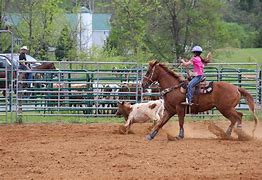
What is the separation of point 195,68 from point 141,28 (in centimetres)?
2484

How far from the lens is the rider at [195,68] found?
623 inches

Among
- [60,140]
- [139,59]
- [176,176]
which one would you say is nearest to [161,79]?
[60,140]

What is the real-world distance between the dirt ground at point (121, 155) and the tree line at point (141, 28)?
2292 cm

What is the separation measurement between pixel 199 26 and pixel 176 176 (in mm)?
32564

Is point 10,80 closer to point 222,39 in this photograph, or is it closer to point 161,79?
point 161,79

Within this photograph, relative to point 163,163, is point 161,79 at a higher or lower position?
higher

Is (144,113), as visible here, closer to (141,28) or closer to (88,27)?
(141,28)

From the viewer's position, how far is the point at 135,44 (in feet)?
135

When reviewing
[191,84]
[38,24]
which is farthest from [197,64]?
[38,24]

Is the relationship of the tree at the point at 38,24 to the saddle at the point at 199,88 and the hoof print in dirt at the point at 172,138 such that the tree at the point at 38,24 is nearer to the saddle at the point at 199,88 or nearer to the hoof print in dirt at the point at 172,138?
the saddle at the point at 199,88

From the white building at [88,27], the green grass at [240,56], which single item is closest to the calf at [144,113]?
the white building at [88,27]

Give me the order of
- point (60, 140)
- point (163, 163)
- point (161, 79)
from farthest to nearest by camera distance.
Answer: point (161, 79) → point (60, 140) → point (163, 163)

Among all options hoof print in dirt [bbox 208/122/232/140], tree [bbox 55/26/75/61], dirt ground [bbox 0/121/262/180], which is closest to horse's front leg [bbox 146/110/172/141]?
dirt ground [bbox 0/121/262/180]

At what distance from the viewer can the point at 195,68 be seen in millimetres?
15984
